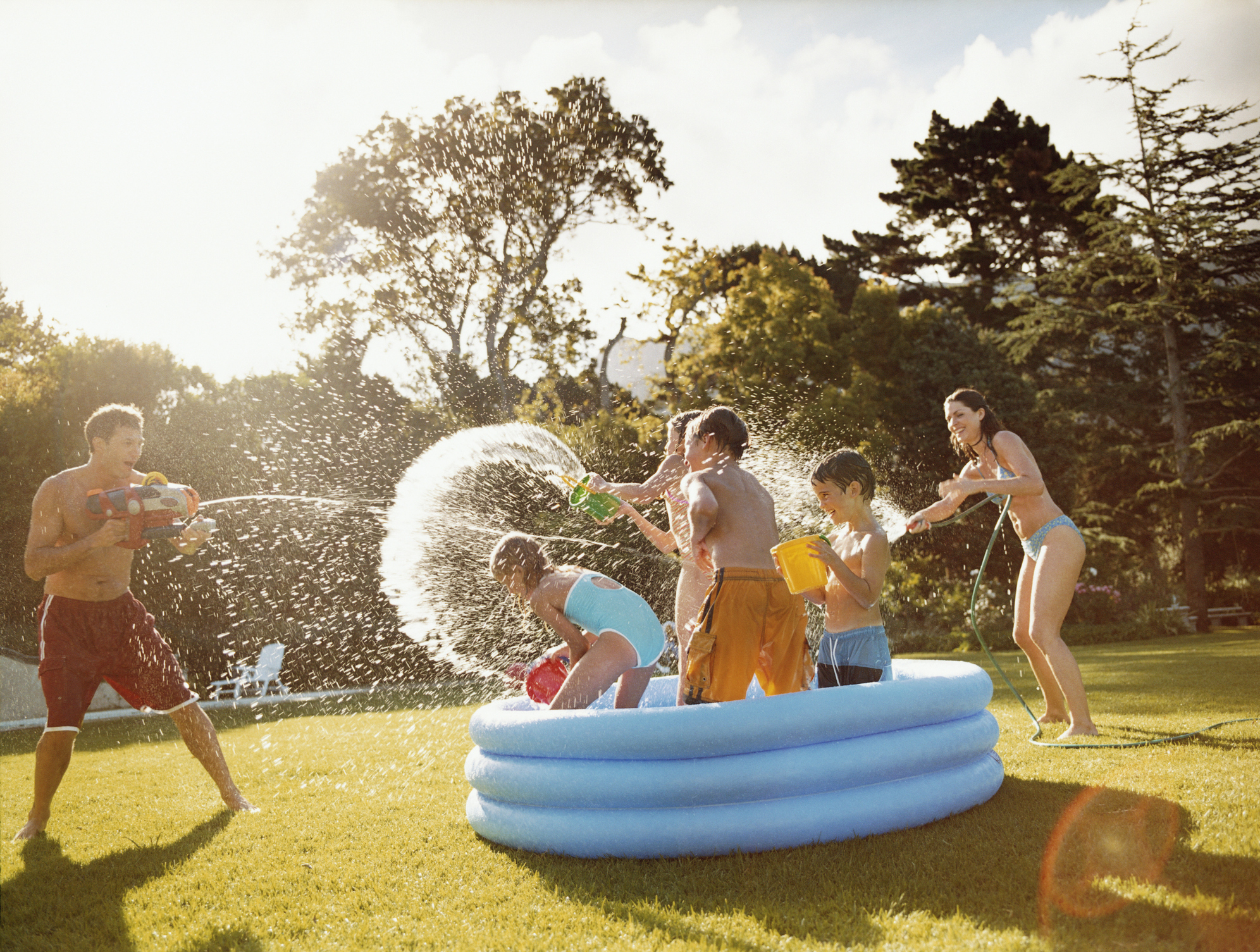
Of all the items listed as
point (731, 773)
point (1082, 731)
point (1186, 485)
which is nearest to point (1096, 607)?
point (1186, 485)

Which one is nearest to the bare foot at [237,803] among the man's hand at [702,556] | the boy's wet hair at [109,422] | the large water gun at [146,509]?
the large water gun at [146,509]

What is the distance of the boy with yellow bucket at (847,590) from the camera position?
4191 mm

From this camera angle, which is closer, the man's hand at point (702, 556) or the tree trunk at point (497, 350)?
the man's hand at point (702, 556)

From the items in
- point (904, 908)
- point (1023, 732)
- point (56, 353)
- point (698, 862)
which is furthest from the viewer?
point (56, 353)

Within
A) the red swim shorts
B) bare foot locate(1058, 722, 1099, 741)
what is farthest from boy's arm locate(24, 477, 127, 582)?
bare foot locate(1058, 722, 1099, 741)

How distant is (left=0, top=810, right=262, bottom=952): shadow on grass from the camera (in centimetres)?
289

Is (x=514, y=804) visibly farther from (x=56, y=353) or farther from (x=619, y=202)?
(x=619, y=202)

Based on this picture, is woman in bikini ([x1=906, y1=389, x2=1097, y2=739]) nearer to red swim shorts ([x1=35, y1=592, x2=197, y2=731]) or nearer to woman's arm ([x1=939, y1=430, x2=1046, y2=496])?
woman's arm ([x1=939, y1=430, x2=1046, y2=496])

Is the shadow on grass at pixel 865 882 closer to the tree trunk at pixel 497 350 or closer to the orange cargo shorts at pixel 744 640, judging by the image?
the orange cargo shorts at pixel 744 640

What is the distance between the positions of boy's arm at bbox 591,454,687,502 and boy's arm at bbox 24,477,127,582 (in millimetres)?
2427

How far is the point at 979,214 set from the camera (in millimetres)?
28188

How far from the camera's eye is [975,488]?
4.62 m

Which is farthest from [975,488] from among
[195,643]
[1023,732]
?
[195,643]

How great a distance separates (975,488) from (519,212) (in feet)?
53.2
